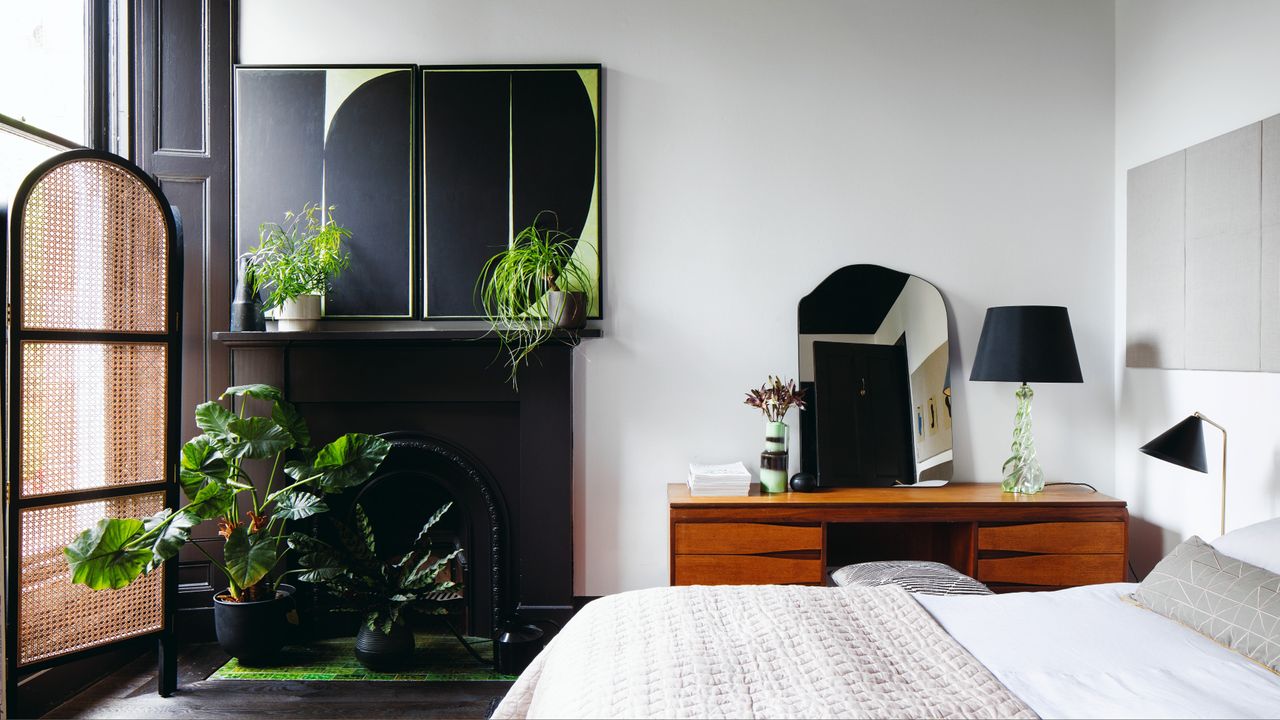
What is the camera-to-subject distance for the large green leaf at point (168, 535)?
2.47m

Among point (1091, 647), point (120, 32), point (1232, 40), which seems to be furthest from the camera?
point (120, 32)

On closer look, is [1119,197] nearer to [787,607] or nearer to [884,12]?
[884,12]

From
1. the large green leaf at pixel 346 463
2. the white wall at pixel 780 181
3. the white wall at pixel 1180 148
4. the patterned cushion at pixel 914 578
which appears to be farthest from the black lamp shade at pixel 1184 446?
the large green leaf at pixel 346 463

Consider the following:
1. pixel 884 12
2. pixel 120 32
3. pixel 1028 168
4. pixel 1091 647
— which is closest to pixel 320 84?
pixel 120 32

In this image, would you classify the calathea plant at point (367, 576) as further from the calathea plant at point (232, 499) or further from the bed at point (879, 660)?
the bed at point (879, 660)

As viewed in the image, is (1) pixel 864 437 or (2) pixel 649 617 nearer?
(2) pixel 649 617

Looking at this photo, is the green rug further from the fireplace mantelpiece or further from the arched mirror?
the arched mirror

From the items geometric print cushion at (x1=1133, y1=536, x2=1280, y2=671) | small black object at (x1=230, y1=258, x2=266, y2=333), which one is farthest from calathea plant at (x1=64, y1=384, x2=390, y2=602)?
geometric print cushion at (x1=1133, y1=536, x2=1280, y2=671)

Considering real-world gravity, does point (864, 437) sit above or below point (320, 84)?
below

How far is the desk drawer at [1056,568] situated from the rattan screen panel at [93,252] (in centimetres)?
319

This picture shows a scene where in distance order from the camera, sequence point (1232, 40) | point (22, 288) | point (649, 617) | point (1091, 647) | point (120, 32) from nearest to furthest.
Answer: point (1091, 647)
point (649, 617)
point (22, 288)
point (1232, 40)
point (120, 32)

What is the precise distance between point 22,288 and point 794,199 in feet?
9.01

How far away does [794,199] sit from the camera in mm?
3172

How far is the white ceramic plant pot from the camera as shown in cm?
297
